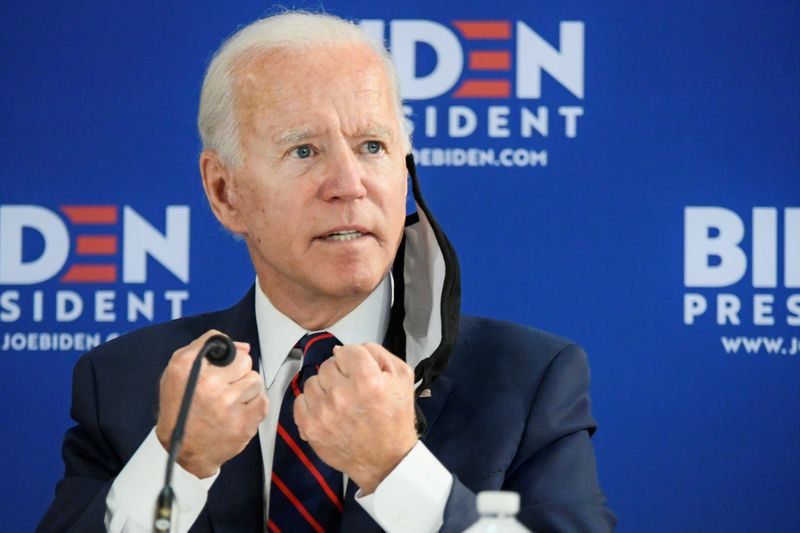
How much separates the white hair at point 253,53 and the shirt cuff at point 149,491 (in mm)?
559

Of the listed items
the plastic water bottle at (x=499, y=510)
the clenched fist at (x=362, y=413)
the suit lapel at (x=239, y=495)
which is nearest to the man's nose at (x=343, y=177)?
the clenched fist at (x=362, y=413)

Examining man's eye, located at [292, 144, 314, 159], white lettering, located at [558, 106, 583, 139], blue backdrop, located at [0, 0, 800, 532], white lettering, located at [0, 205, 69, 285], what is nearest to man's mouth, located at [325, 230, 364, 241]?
man's eye, located at [292, 144, 314, 159]

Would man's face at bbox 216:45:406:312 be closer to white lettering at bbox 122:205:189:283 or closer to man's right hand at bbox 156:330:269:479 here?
man's right hand at bbox 156:330:269:479

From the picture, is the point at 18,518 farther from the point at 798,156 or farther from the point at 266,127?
the point at 798,156

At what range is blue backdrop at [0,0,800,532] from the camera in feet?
9.80

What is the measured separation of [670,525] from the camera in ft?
9.87

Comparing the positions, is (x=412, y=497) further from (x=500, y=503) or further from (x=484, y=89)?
(x=484, y=89)

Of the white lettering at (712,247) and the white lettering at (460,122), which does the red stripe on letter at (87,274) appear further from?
the white lettering at (712,247)

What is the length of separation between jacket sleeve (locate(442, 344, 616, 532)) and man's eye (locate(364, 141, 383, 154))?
17.6 inches

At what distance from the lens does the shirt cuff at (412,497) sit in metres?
1.78

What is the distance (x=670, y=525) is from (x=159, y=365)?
1.34 metres

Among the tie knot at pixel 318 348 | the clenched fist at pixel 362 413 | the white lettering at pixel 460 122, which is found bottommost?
the clenched fist at pixel 362 413

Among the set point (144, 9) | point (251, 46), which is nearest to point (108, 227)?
point (144, 9)

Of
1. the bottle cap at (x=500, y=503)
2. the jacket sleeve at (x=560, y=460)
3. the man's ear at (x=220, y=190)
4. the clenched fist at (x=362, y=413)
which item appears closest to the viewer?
the bottle cap at (x=500, y=503)
